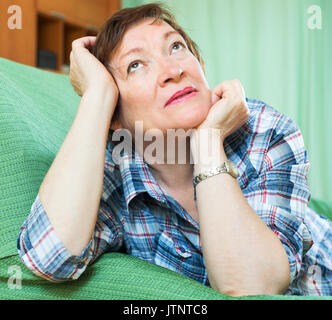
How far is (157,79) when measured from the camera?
0.89 meters

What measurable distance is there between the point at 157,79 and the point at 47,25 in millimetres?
2970

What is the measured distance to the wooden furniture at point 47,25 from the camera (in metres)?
2.99

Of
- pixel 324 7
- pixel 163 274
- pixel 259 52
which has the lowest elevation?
pixel 163 274

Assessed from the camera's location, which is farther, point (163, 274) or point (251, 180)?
point (251, 180)

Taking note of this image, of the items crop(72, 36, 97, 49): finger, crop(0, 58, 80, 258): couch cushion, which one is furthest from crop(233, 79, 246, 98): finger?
crop(0, 58, 80, 258): couch cushion

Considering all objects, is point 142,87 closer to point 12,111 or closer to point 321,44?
point 12,111

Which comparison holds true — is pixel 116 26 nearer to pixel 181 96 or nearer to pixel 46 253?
pixel 181 96

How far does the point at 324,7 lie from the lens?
2.79 meters

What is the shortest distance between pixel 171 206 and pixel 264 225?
0.79 ft

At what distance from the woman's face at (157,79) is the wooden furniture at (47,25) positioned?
81.5 inches

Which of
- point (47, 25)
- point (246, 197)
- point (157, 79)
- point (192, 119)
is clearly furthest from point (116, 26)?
point (47, 25)

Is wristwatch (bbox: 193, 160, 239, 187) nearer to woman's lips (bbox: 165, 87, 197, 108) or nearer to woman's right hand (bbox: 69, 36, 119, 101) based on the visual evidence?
woman's lips (bbox: 165, 87, 197, 108)
